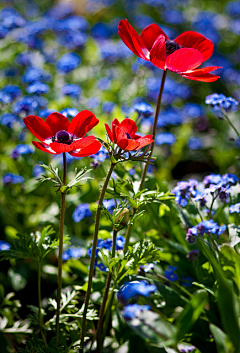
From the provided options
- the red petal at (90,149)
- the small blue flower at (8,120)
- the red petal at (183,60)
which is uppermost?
the red petal at (183,60)

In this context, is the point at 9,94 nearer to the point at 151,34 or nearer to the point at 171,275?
the point at 151,34

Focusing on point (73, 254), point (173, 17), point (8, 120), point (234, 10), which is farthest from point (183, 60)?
point (234, 10)

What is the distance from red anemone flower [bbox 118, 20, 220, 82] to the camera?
1129mm

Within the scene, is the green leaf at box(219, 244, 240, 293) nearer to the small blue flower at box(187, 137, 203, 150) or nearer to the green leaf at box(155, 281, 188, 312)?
the green leaf at box(155, 281, 188, 312)

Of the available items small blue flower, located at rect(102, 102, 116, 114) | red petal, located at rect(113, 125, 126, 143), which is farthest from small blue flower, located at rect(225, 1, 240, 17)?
red petal, located at rect(113, 125, 126, 143)

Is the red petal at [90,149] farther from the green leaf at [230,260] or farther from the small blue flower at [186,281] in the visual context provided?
the small blue flower at [186,281]

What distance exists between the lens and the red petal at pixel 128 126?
112 centimetres

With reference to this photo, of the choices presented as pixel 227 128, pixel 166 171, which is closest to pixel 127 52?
pixel 227 128

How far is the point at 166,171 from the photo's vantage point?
2.66 m

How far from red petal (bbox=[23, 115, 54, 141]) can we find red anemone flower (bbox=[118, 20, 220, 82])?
360 mm

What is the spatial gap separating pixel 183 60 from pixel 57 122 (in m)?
0.44

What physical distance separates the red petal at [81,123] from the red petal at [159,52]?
0.85 feet

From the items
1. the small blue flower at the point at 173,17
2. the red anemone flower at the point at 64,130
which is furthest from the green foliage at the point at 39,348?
the small blue flower at the point at 173,17

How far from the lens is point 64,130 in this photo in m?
1.23
